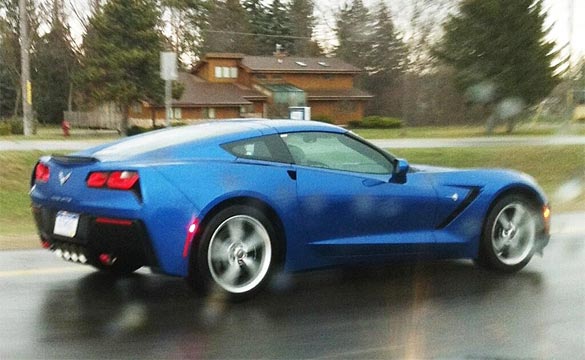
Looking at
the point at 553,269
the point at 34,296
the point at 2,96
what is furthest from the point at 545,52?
the point at 2,96

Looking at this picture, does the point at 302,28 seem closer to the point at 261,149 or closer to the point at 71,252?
the point at 261,149

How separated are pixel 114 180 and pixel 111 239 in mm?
387

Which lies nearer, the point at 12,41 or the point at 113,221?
the point at 113,221

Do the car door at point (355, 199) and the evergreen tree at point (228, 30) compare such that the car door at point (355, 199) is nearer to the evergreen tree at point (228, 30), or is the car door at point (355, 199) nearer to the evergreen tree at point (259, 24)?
the evergreen tree at point (228, 30)

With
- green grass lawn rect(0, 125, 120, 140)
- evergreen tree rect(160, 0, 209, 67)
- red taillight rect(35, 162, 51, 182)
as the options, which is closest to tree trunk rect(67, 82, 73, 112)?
green grass lawn rect(0, 125, 120, 140)

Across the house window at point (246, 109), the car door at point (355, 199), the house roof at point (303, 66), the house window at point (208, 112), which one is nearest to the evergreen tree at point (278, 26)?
the house roof at point (303, 66)

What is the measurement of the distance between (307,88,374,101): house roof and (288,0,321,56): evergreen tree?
3129 mm

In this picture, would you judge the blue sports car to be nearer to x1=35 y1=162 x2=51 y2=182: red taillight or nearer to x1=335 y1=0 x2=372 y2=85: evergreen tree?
x1=35 y1=162 x2=51 y2=182: red taillight

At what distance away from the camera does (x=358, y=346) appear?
4504 millimetres

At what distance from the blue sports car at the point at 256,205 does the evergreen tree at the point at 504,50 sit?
27354 millimetres

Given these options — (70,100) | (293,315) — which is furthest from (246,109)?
(293,315)

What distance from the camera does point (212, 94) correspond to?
46219mm

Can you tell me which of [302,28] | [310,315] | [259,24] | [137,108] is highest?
[259,24]

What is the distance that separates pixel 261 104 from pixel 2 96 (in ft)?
70.1
